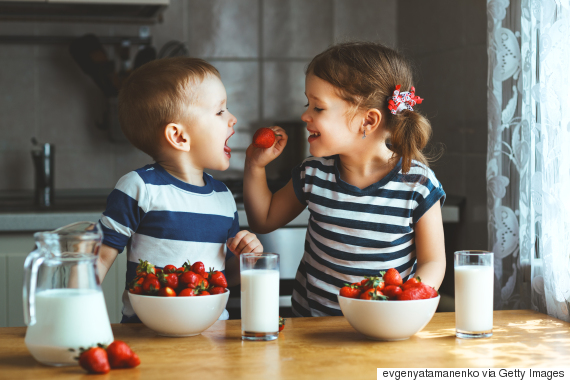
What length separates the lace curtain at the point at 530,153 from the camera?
49.7 inches

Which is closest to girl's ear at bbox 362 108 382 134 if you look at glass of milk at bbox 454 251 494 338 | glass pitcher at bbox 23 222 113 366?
glass of milk at bbox 454 251 494 338

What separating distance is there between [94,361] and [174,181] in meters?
0.51

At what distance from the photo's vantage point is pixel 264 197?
1398 millimetres

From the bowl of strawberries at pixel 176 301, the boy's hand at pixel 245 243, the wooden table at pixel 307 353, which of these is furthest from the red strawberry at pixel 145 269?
the boy's hand at pixel 245 243

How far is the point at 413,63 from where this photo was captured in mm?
2498

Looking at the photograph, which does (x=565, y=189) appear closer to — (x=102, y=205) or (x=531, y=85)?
(x=531, y=85)

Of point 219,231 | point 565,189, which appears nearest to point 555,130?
point 565,189

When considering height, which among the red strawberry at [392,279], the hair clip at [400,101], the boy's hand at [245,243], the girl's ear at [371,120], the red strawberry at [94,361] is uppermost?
the hair clip at [400,101]

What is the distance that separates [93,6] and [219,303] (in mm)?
1642

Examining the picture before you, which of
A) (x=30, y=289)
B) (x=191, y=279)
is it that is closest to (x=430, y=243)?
(x=191, y=279)

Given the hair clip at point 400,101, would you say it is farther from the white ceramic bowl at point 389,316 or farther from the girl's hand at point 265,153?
the white ceramic bowl at point 389,316

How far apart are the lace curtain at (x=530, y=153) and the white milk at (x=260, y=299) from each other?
0.65m

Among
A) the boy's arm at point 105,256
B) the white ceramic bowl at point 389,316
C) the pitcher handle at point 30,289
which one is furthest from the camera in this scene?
the boy's arm at point 105,256

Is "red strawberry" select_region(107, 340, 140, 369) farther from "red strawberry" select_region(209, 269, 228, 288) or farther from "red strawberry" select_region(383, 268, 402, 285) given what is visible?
"red strawberry" select_region(383, 268, 402, 285)
